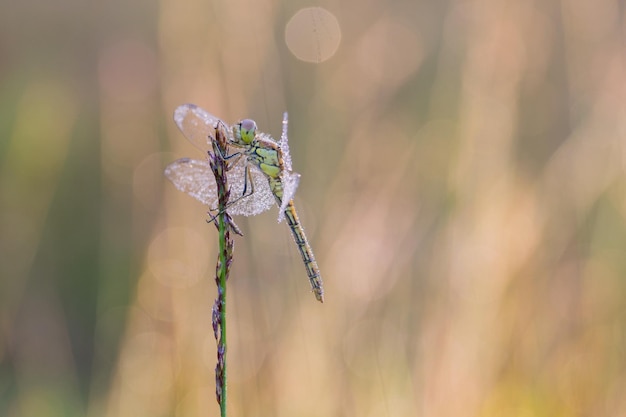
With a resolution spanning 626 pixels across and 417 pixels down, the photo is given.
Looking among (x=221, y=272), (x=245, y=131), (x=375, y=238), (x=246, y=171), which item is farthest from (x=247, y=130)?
(x=221, y=272)

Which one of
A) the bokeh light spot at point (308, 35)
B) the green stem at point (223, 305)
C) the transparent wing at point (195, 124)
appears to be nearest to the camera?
the green stem at point (223, 305)

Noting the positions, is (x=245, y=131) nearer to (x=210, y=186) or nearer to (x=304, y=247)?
(x=210, y=186)

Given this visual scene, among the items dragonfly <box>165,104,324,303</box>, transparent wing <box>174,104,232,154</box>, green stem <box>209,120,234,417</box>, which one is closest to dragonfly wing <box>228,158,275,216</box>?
dragonfly <box>165,104,324,303</box>

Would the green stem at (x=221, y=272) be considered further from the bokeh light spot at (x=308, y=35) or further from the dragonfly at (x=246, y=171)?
the bokeh light spot at (x=308, y=35)

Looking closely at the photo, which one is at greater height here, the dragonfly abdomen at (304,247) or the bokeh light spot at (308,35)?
the bokeh light spot at (308,35)

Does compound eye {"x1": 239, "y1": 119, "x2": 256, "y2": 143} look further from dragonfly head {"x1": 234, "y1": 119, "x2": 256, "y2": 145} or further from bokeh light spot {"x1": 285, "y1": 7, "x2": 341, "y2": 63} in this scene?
bokeh light spot {"x1": 285, "y1": 7, "x2": 341, "y2": 63}

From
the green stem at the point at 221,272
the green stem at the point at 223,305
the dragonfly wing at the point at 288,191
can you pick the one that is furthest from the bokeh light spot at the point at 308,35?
the green stem at the point at 223,305

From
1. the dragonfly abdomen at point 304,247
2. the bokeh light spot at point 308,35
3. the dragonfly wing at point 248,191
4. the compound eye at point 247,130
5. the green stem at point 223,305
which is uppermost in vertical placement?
the bokeh light spot at point 308,35

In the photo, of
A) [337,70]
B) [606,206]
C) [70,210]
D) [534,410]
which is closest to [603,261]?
[606,206]
